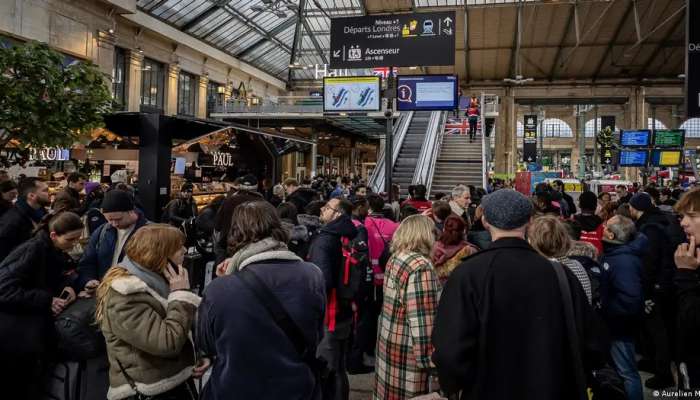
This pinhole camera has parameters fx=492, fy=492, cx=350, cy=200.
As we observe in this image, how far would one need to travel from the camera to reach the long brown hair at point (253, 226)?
229 cm

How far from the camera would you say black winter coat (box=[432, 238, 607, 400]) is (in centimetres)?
185

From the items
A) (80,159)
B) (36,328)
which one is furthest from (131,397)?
(80,159)

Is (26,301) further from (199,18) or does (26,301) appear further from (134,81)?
(199,18)

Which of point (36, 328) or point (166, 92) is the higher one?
point (166, 92)

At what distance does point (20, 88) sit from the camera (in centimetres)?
493

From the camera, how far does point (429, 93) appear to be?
39.9 ft

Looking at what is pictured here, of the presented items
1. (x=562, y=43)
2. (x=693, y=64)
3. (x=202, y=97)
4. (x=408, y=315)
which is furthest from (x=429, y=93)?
(x=562, y=43)

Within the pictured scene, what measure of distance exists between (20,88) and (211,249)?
274 cm

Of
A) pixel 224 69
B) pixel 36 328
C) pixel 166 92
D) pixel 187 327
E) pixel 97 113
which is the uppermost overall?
pixel 224 69

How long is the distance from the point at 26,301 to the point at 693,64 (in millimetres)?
6176

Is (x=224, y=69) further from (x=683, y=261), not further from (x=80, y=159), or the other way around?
(x=683, y=261)

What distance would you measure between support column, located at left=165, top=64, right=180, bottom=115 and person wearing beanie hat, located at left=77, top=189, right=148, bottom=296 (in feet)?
82.5

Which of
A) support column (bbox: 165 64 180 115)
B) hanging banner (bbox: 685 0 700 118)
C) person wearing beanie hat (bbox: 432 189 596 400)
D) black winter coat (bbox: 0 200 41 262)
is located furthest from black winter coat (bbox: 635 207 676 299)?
support column (bbox: 165 64 180 115)

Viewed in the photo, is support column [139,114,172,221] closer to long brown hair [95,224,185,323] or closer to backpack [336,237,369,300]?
backpack [336,237,369,300]
